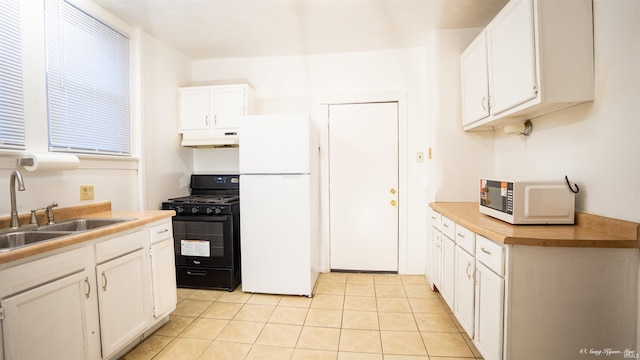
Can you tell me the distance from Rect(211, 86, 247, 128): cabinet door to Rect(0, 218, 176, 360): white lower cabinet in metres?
1.39

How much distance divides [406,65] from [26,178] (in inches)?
137

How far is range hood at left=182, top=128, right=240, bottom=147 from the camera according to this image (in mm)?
3078

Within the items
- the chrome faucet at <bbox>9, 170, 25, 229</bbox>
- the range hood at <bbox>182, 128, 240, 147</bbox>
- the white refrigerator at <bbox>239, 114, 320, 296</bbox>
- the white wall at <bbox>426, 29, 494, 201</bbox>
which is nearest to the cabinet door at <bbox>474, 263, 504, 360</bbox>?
the white wall at <bbox>426, 29, 494, 201</bbox>

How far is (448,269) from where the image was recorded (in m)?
2.20

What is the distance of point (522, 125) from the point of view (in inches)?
84.0

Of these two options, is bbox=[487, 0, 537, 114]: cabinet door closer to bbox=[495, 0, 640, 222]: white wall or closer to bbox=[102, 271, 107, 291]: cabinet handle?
bbox=[495, 0, 640, 222]: white wall

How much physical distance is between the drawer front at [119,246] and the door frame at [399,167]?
1893mm

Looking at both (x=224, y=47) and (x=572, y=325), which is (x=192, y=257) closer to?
(x=224, y=47)

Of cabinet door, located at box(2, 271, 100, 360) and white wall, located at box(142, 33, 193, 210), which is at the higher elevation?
white wall, located at box(142, 33, 193, 210)

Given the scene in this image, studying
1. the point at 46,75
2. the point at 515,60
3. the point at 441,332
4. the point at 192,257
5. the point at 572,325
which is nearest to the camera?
the point at 572,325

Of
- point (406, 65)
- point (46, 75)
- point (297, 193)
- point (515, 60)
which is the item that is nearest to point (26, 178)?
point (46, 75)

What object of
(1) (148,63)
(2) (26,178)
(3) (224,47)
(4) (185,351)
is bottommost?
(4) (185,351)

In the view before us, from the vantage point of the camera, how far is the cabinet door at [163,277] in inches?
79.3

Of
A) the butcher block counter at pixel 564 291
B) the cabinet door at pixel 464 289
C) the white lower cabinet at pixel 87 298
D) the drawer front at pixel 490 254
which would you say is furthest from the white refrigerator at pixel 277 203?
the butcher block counter at pixel 564 291
